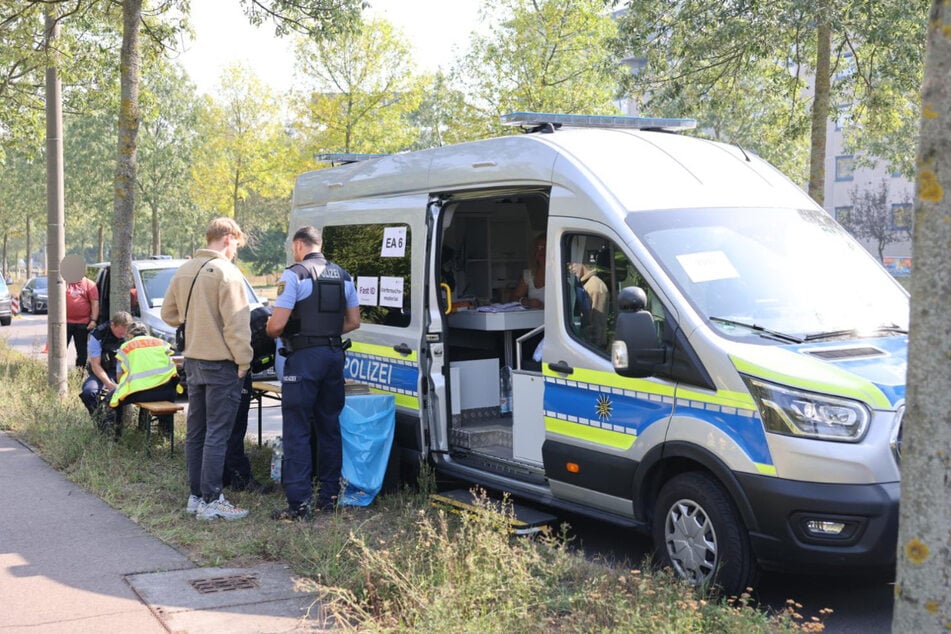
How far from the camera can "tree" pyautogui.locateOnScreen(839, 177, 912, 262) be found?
47.0m

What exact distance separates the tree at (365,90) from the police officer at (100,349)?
16.6 metres

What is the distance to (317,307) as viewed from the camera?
689 cm

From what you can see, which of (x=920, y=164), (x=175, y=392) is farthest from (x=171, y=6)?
(x=920, y=164)

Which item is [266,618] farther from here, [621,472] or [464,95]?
[464,95]

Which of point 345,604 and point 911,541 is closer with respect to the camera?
point 911,541

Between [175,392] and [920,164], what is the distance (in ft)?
24.9

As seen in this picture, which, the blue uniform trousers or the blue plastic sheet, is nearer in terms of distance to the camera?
the blue uniform trousers

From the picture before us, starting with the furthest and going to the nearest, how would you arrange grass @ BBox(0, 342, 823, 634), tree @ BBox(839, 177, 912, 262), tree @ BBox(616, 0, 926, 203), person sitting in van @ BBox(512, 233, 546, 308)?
tree @ BBox(839, 177, 912, 262) → tree @ BBox(616, 0, 926, 203) → person sitting in van @ BBox(512, 233, 546, 308) → grass @ BBox(0, 342, 823, 634)

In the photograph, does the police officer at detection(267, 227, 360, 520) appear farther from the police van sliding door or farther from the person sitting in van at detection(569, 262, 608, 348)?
the person sitting in van at detection(569, 262, 608, 348)

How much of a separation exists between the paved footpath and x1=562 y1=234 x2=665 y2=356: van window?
2.23 meters

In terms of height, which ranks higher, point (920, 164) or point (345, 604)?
point (920, 164)

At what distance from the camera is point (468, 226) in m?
8.34

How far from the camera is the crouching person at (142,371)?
8852 millimetres

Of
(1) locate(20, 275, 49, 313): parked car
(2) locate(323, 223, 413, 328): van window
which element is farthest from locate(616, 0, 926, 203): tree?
(1) locate(20, 275, 49, 313): parked car
